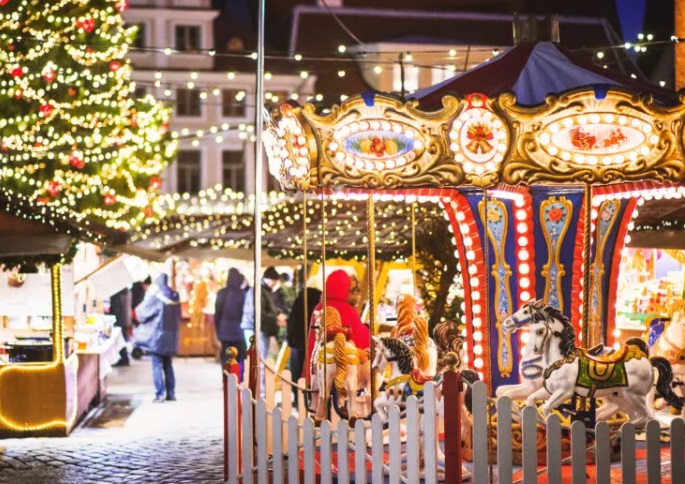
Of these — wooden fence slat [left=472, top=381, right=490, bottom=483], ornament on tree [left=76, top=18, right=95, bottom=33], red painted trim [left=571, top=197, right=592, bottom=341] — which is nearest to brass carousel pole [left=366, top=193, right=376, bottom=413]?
red painted trim [left=571, top=197, right=592, bottom=341]

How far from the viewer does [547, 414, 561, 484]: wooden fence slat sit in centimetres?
829

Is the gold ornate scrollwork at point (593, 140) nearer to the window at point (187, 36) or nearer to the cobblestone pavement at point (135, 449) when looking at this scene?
the cobblestone pavement at point (135, 449)

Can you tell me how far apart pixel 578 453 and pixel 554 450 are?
0.48ft

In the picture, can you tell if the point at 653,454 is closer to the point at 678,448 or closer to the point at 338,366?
the point at 678,448

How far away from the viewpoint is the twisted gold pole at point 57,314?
16.0 m

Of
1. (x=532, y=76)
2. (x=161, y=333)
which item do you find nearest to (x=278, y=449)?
(x=532, y=76)

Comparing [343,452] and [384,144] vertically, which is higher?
[384,144]

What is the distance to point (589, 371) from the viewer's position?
11.4m

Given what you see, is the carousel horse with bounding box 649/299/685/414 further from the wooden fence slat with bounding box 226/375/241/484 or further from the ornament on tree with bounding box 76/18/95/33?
the ornament on tree with bounding box 76/18/95/33

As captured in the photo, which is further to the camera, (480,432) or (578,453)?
(480,432)

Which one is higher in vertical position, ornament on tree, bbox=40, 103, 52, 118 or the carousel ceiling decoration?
ornament on tree, bbox=40, 103, 52, 118

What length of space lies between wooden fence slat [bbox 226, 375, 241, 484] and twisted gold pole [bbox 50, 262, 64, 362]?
5.11 m


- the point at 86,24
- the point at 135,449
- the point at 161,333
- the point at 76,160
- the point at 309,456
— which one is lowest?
the point at 135,449

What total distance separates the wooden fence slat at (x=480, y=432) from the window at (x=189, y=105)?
136 feet
